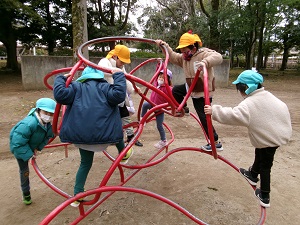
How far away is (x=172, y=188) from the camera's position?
331cm

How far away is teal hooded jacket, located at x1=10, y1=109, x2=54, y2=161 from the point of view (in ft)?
8.39

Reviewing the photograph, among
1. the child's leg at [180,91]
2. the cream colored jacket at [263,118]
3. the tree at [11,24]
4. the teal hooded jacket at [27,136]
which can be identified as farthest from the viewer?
the tree at [11,24]

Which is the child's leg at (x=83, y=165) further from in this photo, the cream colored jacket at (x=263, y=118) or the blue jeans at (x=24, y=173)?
the cream colored jacket at (x=263, y=118)

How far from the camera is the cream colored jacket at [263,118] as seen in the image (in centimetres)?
219

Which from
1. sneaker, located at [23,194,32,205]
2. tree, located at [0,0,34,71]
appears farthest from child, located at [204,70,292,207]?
tree, located at [0,0,34,71]

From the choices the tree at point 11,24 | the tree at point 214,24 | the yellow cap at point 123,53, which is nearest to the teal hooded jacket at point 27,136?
the yellow cap at point 123,53

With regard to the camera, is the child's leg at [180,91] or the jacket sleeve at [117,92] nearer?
the jacket sleeve at [117,92]

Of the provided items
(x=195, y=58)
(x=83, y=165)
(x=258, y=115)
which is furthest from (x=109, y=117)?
(x=195, y=58)

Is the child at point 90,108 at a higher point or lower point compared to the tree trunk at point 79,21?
lower

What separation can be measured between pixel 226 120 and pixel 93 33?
523 inches

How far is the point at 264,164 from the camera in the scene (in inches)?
96.1

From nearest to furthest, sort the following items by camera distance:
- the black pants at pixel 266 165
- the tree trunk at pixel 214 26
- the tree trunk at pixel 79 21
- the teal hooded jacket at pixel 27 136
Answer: the black pants at pixel 266 165, the teal hooded jacket at pixel 27 136, the tree trunk at pixel 79 21, the tree trunk at pixel 214 26

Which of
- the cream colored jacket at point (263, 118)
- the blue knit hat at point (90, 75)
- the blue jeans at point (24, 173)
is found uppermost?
the blue knit hat at point (90, 75)

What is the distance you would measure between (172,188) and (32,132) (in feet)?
5.60
